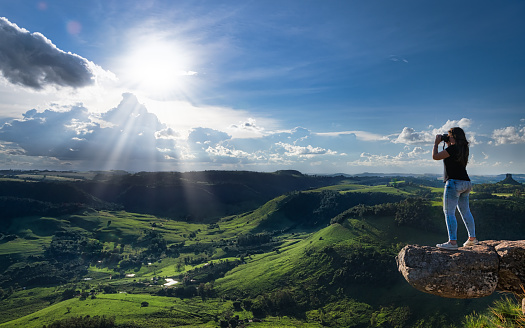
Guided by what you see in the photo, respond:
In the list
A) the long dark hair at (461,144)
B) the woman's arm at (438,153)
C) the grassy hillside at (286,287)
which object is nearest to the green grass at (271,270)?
the grassy hillside at (286,287)

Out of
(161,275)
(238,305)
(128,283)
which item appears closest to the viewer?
(238,305)

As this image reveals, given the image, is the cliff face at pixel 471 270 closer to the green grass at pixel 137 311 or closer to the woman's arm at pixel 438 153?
the woman's arm at pixel 438 153

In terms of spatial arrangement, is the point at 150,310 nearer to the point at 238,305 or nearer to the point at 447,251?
the point at 238,305

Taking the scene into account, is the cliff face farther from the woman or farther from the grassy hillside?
the grassy hillside

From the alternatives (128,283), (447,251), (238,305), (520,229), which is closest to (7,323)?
(128,283)

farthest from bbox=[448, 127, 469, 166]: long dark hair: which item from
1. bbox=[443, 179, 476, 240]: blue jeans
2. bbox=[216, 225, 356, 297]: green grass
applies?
bbox=[216, 225, 356, 297]: green grass

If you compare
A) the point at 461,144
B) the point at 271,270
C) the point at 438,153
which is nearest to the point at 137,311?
the point at 271,270

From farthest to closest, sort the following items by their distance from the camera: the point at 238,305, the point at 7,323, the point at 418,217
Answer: the point at 418,217
the point at 238,305
the point at 7,323
